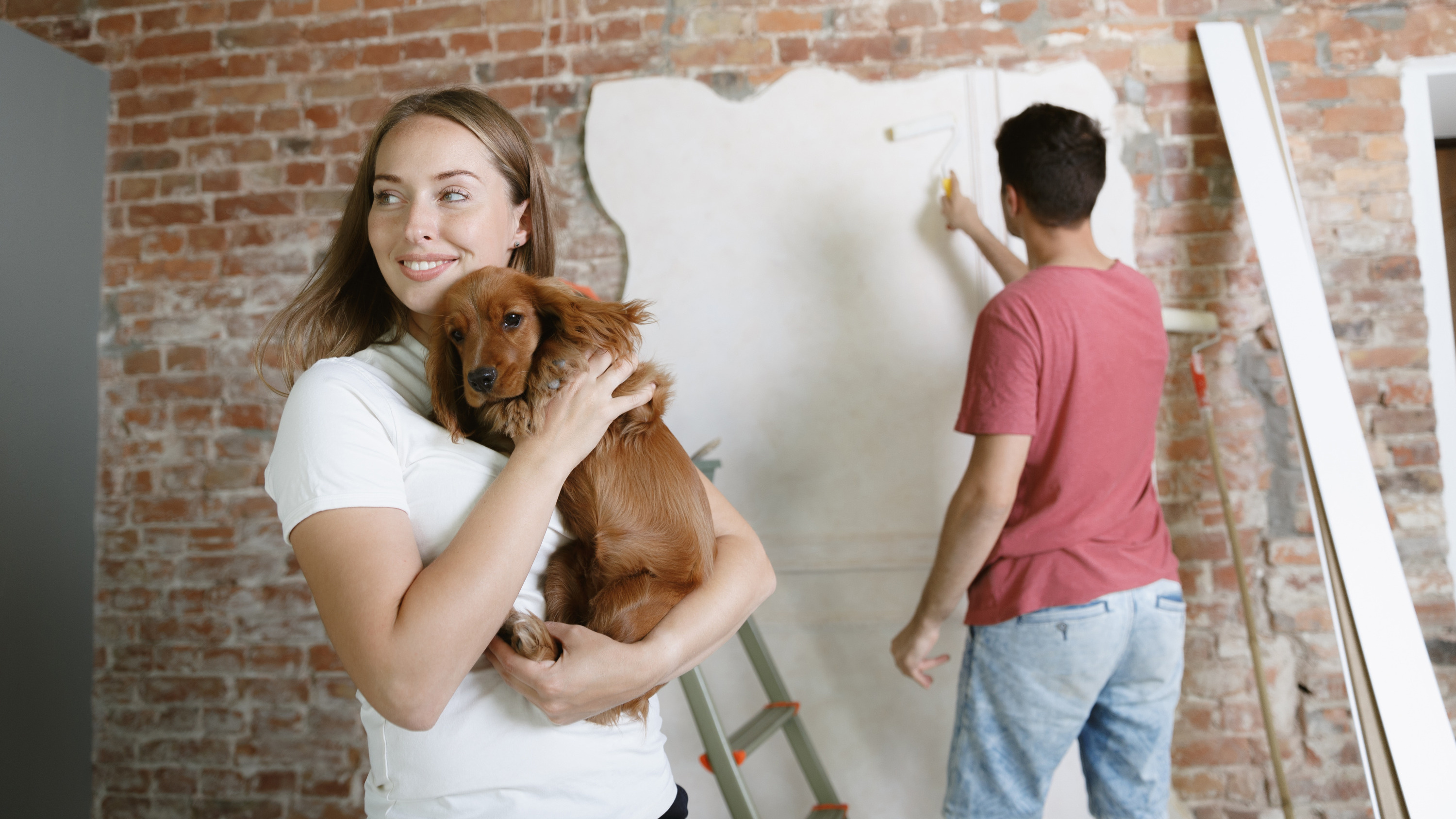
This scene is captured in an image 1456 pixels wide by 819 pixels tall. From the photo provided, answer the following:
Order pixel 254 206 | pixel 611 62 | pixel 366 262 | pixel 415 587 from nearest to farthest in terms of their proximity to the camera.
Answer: pixel 415 587, pixel 366 262, pixel 611 62, pixel 254 206

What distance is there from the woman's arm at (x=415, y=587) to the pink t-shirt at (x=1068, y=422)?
43.3 inches

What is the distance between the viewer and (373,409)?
83 cm

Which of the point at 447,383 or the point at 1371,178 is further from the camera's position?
the point at 1371,178

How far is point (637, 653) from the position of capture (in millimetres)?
860

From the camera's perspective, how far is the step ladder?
1.72 meters

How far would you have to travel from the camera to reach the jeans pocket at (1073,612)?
1.57 meters

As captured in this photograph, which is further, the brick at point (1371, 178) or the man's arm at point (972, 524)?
the brick at point (1371, 178)

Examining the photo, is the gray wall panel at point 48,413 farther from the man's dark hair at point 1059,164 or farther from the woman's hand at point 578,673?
the man's dark hair at point 1059,164

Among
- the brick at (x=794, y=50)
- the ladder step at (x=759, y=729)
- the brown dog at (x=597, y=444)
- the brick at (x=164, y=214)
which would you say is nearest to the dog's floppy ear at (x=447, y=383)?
the brown dog at (x=597, y=444)

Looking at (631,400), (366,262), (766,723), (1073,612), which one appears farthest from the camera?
(766,723)

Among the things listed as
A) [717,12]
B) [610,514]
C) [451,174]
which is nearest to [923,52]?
[717,12]

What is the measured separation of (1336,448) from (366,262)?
6.48 ft

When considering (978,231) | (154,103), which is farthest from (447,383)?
(154,103)

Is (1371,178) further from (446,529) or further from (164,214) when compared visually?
→ (164,214)
